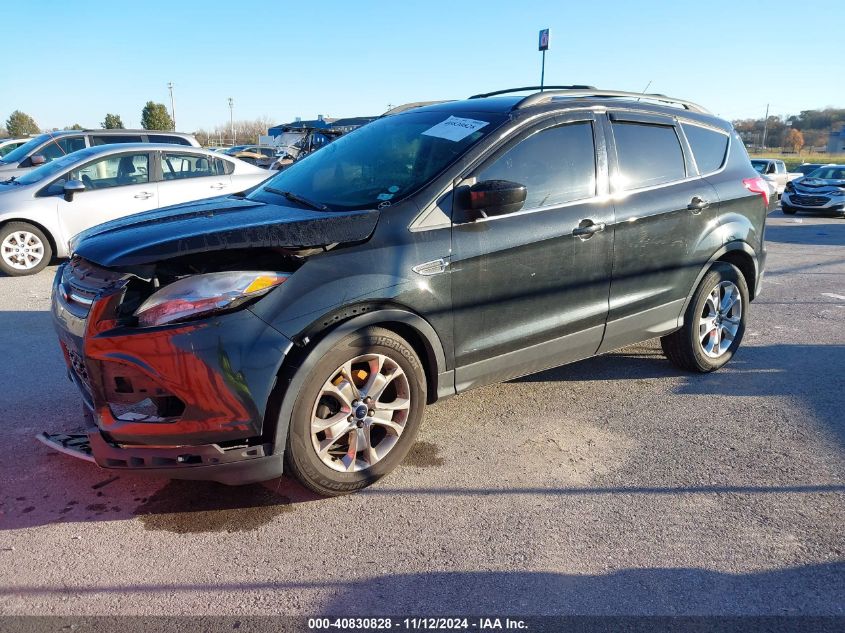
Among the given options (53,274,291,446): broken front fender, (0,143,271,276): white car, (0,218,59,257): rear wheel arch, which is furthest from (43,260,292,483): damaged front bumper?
(0,218,59,257): rear wheel arch

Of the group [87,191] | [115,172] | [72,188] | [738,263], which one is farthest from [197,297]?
[115,172]

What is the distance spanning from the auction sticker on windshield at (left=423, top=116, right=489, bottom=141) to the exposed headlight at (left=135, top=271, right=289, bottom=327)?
1.54m

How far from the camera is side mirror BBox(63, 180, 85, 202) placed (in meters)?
8.03

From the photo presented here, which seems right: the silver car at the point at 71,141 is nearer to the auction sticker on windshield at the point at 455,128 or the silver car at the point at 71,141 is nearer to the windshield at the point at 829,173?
the auction sticker on windshield at the point at 455,128

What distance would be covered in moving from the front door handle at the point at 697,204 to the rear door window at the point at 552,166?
0.93m

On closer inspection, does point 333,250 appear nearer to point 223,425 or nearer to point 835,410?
point 223,425

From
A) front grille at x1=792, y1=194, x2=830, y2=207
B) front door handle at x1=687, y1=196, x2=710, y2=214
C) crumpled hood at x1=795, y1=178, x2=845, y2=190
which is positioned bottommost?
front grille at x1=792, y1=194, x2=830, y2=207

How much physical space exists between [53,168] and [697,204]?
25.9 feet

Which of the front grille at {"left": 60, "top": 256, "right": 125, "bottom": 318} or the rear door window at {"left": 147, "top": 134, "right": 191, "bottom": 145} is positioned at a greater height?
the rear door window at {"left": 147, "top": 134, "right": 191, "bottom": 145}

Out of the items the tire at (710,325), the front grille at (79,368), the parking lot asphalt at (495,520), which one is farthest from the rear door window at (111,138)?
the tire at (710,325)

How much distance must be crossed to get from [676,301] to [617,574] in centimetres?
241

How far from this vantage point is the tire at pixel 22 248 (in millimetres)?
8125

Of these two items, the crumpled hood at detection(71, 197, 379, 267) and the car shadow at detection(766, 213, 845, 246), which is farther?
the car shadow at detection(766, 213, 845, 246)

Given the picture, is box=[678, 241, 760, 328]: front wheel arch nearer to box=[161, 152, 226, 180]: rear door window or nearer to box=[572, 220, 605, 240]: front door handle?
box=[572, 220, 605, 240]: front door handle
